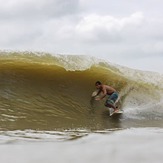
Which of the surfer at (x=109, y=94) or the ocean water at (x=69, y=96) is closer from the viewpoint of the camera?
the ocean water at (x=69, y=96)

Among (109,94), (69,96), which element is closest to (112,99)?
(109,94)

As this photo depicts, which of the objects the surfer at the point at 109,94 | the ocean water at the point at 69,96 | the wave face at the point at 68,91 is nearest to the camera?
the ocean water at the point at 69,96

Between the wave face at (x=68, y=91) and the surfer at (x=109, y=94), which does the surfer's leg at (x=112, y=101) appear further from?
the wave face at (x=68, y=91)

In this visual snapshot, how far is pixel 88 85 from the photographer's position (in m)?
13.7

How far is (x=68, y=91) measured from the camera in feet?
42.2

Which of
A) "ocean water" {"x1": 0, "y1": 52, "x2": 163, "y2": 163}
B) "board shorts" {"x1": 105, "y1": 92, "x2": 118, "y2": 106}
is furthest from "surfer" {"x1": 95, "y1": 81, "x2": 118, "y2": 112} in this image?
"ocean water" {"x1": 0, "y1": 52, "x2": 163, "y2": 163}

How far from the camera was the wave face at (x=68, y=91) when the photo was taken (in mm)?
10258

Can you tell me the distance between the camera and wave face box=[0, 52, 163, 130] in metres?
10.3

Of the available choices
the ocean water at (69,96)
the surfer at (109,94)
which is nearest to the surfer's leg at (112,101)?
the surfer at (109,94)

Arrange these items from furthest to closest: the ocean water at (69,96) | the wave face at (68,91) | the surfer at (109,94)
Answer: the surfer at (109,94)
the wave face at (68,91)
the ocean water at (69,96)

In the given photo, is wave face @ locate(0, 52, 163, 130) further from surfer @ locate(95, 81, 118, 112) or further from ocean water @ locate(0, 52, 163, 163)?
surfer @ locate(95, 81, 118, 112)

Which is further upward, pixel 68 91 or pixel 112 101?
pixel 68 91

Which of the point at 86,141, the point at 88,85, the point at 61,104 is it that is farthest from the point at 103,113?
the point at 86,141

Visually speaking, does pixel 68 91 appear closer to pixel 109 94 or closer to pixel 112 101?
pixel 109 94
